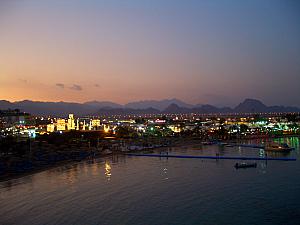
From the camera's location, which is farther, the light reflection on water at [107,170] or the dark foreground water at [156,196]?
the light reflection on water at [107,170]

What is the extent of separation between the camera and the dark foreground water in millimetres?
9188

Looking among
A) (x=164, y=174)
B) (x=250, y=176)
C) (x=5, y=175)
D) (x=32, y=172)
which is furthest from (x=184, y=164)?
(x=5, y=175)

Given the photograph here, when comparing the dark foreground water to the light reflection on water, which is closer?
the dark foreground water

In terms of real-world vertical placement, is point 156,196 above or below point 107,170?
below

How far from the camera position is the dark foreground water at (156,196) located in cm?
919

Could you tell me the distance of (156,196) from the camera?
38.3 ft

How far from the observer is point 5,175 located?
15.3 m

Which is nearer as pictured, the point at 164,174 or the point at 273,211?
the point at 273,211

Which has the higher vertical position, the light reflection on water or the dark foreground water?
the light reflection on water

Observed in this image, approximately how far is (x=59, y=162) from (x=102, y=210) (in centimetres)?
1024

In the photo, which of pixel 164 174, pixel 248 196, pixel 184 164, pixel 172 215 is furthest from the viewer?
pixel 184 164

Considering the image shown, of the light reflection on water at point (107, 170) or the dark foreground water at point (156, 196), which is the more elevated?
the light reflection on water at point (107, 170)

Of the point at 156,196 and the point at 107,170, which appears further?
the point at 107,170

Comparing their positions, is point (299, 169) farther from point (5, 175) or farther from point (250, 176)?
point (5, 175)
